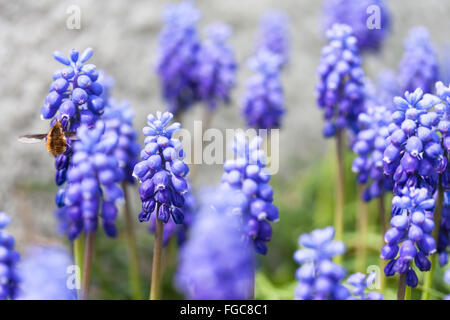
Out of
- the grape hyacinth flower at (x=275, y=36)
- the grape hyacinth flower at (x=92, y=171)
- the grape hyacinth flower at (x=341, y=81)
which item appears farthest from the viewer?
the grape hyacinth flower at (x=275, y=36)

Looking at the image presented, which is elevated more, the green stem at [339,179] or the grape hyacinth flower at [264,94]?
the grape hyacinth flower at [264,94]

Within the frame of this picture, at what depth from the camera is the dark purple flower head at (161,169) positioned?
274 cm

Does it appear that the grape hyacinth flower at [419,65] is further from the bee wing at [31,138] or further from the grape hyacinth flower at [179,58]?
the bee wing at [31,138]

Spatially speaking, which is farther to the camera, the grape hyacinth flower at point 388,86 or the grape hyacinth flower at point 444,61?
the grape hyacinth flower at point 388,86

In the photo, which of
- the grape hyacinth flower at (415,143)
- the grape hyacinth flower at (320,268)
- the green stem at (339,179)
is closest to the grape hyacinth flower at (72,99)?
the grape hyacinth flower at (320,268)

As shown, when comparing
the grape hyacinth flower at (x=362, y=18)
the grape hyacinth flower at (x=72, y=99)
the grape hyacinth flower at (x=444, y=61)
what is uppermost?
the grape hyacinth flower at (x=362, y=18)

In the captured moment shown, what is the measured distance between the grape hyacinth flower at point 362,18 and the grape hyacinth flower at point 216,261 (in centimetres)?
372

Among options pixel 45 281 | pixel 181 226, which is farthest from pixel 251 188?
pixel 181 226

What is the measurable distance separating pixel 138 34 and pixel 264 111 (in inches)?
70.0

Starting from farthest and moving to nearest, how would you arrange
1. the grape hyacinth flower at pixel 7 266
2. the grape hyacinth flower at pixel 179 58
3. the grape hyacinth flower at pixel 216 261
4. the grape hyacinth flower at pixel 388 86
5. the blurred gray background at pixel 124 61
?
the grape hyacinth flower at pixel 388 86, the grape hyacinth flower at pixel 179 58, the blurred gray background at pixel 124 61, the grape hyacinth flower at pixel 7 266, the grape hyacinth flower at pixel 216 261

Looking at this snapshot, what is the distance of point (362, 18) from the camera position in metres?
5.72

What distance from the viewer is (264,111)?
484 centimetres

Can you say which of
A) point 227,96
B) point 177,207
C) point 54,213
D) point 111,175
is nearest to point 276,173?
point 227,96

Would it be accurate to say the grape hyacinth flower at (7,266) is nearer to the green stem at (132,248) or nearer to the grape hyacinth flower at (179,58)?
the green stem at (132,248)
